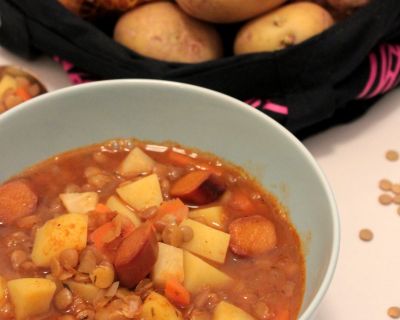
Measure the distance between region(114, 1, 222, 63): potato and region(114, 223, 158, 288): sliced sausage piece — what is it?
51 cm

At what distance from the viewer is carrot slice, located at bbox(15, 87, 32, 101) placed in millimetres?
1370

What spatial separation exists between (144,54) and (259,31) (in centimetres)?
25

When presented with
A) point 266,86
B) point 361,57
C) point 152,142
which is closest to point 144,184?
point 152,142

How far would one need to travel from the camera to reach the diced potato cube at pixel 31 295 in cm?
91

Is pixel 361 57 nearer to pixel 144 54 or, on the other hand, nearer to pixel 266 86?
pixel 266 86

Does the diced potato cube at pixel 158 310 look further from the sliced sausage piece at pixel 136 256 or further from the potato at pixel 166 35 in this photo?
the potato at pixel 166 35

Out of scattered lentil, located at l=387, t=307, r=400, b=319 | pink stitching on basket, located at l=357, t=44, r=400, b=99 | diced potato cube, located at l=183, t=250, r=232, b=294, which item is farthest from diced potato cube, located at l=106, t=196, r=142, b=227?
pink stitching on basket, located at l=357, t=44, r=400, b=99

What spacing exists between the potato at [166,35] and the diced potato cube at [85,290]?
0.58m

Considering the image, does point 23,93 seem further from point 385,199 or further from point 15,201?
point 385,199

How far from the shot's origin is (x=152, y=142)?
3.94ft

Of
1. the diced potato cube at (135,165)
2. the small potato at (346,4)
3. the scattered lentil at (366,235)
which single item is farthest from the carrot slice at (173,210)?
the small potato at (346,4)

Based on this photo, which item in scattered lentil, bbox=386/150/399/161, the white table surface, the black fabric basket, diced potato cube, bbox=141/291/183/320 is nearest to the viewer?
diced potato cube, bbox=141/291/183/320

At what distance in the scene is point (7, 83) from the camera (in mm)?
1402

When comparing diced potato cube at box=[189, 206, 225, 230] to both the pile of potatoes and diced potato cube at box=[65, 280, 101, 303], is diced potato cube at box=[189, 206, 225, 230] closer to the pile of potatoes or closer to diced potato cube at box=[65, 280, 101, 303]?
diced potato cube at box=[65, 280, 101, 303]
